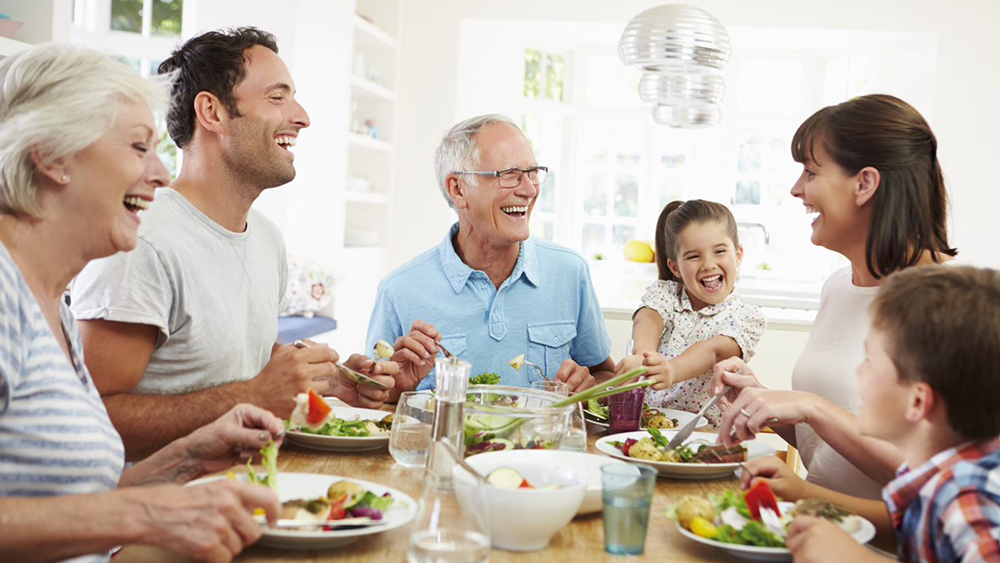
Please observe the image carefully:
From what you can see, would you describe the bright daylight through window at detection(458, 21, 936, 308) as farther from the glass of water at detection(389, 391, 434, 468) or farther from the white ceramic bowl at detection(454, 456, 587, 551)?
the white ceramic bowl at detection(454, 456, 587, 551)

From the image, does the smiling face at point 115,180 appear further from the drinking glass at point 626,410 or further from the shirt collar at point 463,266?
the shirt collar at point 463,266

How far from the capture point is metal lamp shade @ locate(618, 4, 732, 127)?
3.78 m

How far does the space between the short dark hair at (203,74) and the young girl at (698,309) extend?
128 centimetres

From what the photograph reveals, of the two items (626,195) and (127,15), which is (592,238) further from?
(127,15)

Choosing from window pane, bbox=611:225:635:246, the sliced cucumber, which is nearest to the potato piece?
the sliced cucumber

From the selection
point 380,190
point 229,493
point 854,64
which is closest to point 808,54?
point 854,64

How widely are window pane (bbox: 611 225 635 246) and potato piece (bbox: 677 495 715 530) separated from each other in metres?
7.57

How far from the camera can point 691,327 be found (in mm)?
2852

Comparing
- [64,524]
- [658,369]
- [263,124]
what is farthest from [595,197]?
[64,524]

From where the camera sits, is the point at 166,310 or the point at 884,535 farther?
the point at 166,310

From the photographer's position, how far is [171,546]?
1.17m

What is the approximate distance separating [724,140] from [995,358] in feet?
25.0

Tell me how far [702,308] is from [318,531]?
1875 millimetres

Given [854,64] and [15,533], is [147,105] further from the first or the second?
[854,64]
